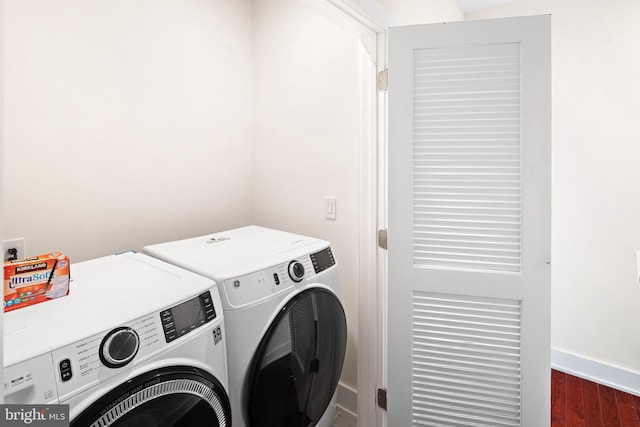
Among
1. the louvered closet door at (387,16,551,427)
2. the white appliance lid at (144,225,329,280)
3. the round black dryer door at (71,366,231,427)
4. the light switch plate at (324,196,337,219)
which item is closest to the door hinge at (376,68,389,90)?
the louvered closet door at (387,16,551,427)

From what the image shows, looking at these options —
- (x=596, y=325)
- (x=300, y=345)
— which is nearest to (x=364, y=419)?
(x=300, y=345)

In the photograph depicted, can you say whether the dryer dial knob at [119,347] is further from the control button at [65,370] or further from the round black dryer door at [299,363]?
the round black dryer door at [299,363]

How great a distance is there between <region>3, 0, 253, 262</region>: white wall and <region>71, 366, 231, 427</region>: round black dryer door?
94 centimetres

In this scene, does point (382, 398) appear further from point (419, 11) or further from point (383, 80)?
point (419, 11)

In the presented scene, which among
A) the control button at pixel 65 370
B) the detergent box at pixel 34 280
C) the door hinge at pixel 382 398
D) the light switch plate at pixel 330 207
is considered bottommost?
the door hinge at pixel 382 398

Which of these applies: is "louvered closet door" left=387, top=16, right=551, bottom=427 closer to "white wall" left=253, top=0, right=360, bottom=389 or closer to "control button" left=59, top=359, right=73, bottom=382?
"white wall" left=253, top=0, right=360, bottom=389

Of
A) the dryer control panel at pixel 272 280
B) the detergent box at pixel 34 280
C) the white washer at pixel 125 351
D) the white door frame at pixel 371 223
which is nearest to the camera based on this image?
the white washer at pixel 125 351

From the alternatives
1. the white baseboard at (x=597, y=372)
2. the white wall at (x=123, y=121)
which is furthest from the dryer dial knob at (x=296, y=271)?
the white baseboard at (x=597, y=372)

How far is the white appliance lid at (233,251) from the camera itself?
128cm

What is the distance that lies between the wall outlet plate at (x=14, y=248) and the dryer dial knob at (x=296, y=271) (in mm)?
1064

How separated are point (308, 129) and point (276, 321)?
3.73 feet

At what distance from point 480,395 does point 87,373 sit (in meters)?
1.44

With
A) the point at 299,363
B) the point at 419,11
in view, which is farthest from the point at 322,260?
the point at 419,11

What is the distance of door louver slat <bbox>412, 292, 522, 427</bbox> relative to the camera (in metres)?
1.43
